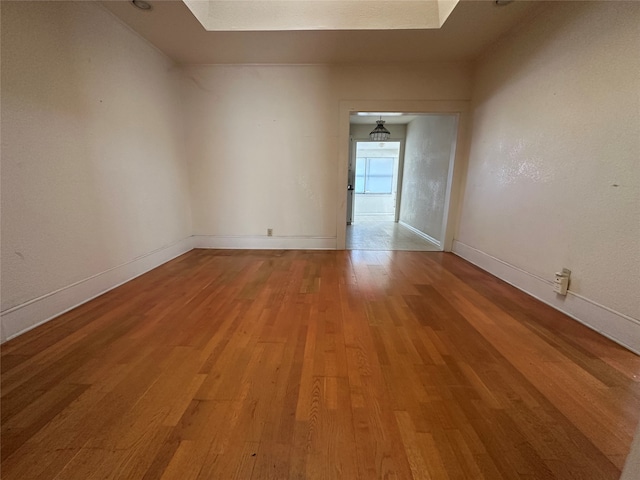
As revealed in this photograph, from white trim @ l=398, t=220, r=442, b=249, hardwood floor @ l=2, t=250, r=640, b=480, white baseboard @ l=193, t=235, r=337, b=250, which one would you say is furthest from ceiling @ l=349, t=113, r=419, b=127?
hardwood floor @ l=2, t=250, r=640, b=480

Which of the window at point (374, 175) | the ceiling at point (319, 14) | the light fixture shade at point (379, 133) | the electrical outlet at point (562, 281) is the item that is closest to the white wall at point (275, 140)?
the ceiling at point (319, 14)

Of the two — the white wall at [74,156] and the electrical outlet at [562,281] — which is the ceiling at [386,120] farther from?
the electrical outlet at [562,281]

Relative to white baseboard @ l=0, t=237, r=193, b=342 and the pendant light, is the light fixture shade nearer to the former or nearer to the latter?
the pendant light

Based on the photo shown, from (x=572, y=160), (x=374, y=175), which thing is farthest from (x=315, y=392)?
(x=374, y=175)

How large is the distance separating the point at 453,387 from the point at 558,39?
2.76 m

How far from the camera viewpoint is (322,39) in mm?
2621

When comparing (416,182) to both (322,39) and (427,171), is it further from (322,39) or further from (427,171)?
(322,39)

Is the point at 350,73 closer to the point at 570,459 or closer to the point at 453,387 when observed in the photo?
the point at 453,387

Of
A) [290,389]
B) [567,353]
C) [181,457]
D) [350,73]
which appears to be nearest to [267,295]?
[290,389]

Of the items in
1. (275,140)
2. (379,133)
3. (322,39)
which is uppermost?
(322,39)

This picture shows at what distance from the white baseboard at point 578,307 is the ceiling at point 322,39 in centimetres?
235

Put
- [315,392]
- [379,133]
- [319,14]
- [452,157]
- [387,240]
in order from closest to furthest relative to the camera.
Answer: [315,392] < [319,14] < [452,157] < [387,240] < [379,133]

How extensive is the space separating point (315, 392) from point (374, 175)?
9.62m

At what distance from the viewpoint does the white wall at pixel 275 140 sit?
3232 millimetres
